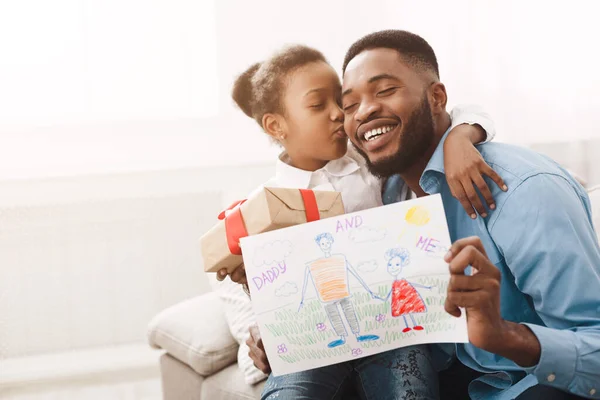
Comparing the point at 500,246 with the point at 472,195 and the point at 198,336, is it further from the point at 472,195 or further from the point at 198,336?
the point at 198,336

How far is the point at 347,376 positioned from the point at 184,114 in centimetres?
161

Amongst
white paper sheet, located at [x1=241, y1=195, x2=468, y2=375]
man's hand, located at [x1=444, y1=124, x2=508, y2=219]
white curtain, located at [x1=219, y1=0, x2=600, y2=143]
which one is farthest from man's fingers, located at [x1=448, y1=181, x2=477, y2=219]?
white curtain, located at [x1=219, y1=0, x2=600, y2=143]

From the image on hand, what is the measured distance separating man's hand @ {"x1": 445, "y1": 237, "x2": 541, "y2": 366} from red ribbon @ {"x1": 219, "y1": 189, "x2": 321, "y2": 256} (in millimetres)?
289

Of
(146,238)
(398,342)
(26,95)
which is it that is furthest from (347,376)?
(26,95)

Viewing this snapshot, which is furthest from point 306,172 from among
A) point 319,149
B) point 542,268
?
point 542,268

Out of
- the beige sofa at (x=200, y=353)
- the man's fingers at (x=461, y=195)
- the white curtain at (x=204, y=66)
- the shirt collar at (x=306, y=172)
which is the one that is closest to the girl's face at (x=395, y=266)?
the man's fingers at (x=461, y=195)

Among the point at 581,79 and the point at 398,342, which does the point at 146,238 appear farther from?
the point at 581,79

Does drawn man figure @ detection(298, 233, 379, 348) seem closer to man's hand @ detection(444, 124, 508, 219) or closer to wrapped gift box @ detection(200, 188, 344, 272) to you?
wrapped gift box @ detection(200, 188, 344, 272)

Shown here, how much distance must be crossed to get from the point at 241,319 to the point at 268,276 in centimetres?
68

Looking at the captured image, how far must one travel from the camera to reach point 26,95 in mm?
2410

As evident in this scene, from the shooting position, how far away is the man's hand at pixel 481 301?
2.70 ft

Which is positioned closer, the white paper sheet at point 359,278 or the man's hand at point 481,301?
the man's hand at point 481,301

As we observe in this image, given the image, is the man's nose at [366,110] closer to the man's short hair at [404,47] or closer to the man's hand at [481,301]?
the man's short hair at [404,47]

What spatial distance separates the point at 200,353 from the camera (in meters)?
1.61
